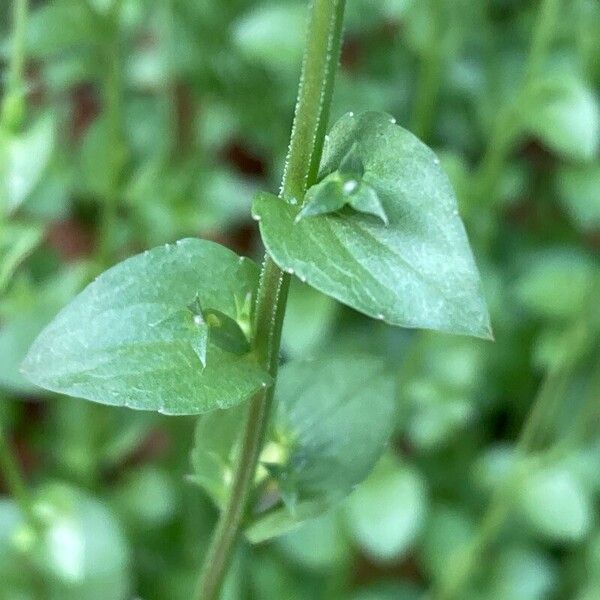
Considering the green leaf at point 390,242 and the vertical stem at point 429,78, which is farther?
the vertical stem at point 429,78

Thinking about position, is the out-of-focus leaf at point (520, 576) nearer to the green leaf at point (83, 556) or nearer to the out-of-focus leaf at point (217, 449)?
the green leaf at point (83, 556)

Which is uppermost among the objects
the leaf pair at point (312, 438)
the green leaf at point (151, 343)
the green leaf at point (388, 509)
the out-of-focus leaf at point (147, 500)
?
the green leaf at point (151, 343)

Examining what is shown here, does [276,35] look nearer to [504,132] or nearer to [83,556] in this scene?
[504,132]

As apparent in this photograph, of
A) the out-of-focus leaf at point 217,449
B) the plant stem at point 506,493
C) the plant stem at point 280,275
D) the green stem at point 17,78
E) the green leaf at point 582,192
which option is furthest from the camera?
the green leaf at point 582,192

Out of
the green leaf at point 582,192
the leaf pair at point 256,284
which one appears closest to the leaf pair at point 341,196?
the leaf pair at point 256,284

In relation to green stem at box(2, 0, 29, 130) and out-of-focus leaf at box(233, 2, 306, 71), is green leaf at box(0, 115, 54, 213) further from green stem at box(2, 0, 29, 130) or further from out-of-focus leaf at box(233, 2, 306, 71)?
out-of-focus leaf at box(233, 2, 306, 71)

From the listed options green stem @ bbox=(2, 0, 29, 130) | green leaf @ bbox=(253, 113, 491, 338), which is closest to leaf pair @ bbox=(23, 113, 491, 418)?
green leaf @ bbox=(253, 113, 491, 338)
